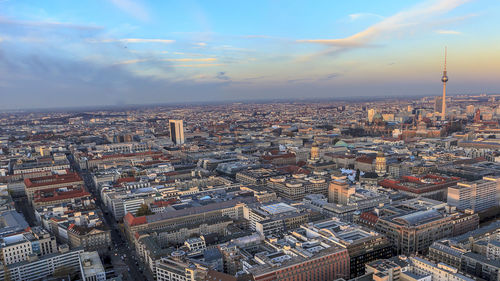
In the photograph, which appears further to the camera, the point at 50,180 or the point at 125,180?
the point at 50,180

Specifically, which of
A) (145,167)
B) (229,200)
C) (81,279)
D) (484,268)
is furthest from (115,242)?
(484,268)

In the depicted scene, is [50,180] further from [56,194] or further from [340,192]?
[340,192]

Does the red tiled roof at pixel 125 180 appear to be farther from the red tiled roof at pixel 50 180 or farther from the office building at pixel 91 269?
the office building at pixel 91 269

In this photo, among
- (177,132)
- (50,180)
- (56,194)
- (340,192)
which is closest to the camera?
(340,192)

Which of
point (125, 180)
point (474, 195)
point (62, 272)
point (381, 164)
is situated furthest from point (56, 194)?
point (474, 195)

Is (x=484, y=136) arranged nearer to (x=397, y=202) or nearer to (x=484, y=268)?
(x=397, y=202)

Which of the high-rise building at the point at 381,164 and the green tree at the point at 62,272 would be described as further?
the high-rise building at the point at 381,164

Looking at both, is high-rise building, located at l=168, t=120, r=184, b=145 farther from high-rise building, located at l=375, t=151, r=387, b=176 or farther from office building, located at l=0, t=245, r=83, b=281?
office building, located at l=0, t=245, r=83, b=281

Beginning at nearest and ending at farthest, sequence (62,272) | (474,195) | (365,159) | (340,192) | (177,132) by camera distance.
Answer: (62,272) < (474,195) < (340,192) < (365,159) < (177,132)

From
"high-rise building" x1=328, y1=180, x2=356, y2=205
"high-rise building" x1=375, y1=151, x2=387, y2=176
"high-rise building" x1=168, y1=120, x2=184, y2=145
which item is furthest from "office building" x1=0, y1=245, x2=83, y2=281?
"high-rise building" x1=168, y1=120, x2=184, y2=145

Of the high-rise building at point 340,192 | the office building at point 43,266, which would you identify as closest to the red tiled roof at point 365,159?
the high-rise building at point 340,192
